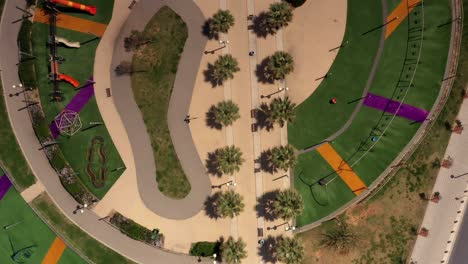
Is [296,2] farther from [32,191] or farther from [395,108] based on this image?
[32,191]

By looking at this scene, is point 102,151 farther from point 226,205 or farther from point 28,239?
point 226,205

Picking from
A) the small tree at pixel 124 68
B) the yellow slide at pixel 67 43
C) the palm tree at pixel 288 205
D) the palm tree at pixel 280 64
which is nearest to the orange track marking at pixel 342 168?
the palm tree at pixel 288 205

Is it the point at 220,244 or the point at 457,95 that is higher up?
the point at 457,95

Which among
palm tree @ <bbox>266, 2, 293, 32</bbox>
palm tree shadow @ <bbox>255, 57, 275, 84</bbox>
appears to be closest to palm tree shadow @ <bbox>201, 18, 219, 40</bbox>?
palm tree shadow @ <bbox>255, 57, 275, 84</bbox>

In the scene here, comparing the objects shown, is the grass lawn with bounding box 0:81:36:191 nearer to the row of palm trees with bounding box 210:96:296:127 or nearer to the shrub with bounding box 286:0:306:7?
the row of palm trees with bounding box 210:96:296:127

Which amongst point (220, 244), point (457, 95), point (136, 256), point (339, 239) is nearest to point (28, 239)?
point (136, 256)

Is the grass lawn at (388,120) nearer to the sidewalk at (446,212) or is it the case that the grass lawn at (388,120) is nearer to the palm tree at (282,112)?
the sidewalk at (446,212)
